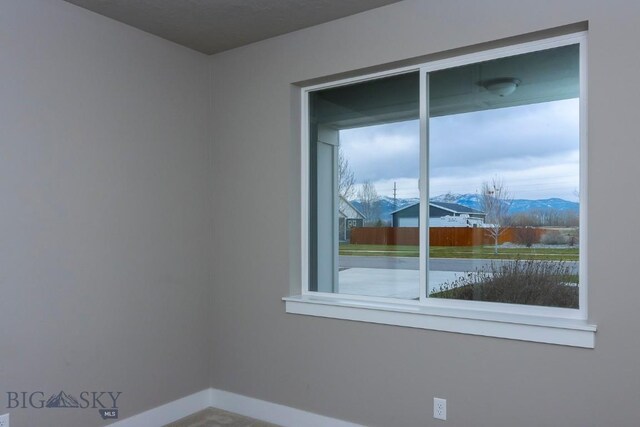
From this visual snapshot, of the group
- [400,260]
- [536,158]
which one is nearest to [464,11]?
[536,158]

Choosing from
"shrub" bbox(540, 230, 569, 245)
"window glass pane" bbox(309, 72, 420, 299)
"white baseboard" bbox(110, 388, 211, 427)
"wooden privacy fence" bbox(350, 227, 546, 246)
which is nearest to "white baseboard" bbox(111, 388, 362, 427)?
"white baseboard" bbox(110, 388, 211, 427)

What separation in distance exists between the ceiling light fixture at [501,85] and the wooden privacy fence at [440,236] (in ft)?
2.46

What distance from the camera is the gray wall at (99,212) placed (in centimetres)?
268

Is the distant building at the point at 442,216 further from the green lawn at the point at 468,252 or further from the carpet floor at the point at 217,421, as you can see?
the carpet floor at the point at 217,421

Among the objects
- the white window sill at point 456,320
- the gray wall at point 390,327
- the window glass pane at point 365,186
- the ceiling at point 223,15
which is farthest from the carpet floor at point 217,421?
the ceiling at point 223,15

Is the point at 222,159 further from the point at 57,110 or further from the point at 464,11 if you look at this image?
the point at 464,11

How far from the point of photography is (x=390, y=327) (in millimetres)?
2965

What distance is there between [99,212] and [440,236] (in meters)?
2.08

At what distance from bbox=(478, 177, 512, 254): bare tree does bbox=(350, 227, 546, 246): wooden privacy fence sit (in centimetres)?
3

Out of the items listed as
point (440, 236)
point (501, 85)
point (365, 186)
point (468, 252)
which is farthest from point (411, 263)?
point (501, 85)

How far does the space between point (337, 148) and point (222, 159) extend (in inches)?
36.7

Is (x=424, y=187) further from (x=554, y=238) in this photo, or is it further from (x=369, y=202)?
(x=554, y=238)

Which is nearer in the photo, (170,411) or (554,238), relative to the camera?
(554,238)

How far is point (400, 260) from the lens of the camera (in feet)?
10.1
